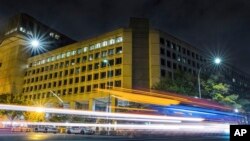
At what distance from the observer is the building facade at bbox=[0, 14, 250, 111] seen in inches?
2931

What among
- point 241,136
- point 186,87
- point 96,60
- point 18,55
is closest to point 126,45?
point 96,60

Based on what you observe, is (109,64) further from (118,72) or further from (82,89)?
(82,89)

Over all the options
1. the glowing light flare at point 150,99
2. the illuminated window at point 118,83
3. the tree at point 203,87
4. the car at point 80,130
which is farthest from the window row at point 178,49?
the glowing light flare at point 150,99

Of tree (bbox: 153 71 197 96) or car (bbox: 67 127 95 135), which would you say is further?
tree (bbox: 153 71 197 96)

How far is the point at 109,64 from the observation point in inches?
2869

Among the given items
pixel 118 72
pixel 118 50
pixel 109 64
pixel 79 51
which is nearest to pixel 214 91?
pixel 118 72

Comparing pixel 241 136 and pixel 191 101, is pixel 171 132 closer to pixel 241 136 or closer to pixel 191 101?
pixel 191 101

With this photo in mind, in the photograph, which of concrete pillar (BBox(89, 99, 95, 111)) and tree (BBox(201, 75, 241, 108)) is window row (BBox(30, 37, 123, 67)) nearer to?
concrete pillar (BBox(89, 99, 95, 111))

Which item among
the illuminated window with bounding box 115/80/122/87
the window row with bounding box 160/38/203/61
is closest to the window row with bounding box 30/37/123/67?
the illuminated window with bounding box 115/80/122/87

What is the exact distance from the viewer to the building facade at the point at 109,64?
7444 cm

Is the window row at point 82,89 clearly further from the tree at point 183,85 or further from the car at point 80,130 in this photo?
the car at point 80,130

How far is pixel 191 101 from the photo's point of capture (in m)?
24.1

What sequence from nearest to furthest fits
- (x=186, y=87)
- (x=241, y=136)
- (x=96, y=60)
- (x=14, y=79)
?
(x=241, y=136) < (x=186, y=87) < (x=96, y=60) < (x=14, y=79)

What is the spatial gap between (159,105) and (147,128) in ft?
12.2
